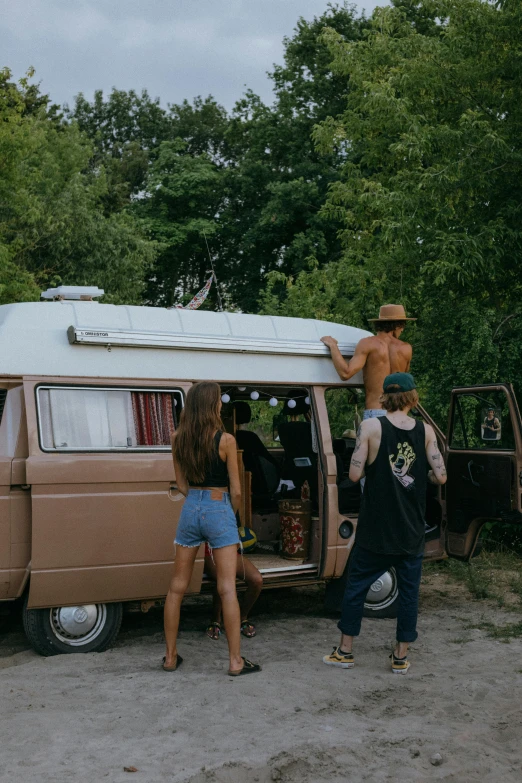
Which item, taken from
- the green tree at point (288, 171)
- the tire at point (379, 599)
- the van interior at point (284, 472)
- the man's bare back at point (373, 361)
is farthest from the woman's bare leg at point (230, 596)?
the green tree at point (288, 171)

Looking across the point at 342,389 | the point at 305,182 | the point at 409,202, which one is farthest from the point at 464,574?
the point at 305,182

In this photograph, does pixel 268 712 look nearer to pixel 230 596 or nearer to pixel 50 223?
pixel 230 596

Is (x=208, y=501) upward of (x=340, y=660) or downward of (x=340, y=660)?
upward

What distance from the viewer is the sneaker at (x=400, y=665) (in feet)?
19.2

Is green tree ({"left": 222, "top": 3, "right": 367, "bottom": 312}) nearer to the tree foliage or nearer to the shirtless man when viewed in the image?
the tree foliage

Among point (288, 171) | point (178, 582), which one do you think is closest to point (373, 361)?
point (178, 582)

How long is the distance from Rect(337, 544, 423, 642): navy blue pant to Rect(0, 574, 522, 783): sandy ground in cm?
31

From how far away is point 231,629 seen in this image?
5602 millimetres

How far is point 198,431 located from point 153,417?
1.06 m

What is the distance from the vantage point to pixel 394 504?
5699 mm

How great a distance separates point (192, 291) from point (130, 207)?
422cm

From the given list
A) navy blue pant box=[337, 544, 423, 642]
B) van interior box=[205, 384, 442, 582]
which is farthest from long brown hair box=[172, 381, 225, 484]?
van interior box=[205, 384, 442, 582]

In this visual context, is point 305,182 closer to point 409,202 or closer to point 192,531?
point 409,202

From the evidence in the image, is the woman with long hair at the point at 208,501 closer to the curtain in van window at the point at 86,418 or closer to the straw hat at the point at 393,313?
the curtain in van window at the point at 86,418
